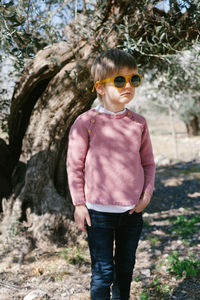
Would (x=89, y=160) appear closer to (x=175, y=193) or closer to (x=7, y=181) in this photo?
(x=7, y=181)

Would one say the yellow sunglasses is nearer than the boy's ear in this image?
Yes

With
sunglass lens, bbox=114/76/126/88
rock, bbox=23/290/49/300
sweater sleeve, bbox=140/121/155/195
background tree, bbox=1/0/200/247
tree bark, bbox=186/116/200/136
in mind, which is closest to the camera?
sunglass lens, bbox=114/76/126/88

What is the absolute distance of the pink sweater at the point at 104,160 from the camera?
232cm

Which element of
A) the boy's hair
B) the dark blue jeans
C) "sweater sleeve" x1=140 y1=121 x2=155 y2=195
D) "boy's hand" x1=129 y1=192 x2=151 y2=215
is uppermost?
the boy's hair

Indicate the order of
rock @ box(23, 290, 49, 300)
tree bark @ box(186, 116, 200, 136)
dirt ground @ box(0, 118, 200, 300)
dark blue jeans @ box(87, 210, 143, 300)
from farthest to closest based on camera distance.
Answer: tree bark @ box(186, 116, 200, 136), dirt ground @ box(0, 118, 200, 300), rock @ box(23, 290, 49, 300), dark blue jeans @ box(87, 210, 143, 300)

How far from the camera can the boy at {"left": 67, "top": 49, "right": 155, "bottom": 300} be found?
2314 mm

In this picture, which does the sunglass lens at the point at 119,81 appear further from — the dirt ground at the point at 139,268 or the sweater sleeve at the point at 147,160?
the dirt ground at the point at 139,268

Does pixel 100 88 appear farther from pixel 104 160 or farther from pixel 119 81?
pixel 104 160

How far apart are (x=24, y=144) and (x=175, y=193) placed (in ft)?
19.5

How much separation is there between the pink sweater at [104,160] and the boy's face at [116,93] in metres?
0.09

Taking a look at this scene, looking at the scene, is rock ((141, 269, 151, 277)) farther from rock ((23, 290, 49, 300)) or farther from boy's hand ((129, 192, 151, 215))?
boy's hand ((129, 192, 151, 215))

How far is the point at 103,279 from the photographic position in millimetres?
2375

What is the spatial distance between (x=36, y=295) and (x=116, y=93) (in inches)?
92.4

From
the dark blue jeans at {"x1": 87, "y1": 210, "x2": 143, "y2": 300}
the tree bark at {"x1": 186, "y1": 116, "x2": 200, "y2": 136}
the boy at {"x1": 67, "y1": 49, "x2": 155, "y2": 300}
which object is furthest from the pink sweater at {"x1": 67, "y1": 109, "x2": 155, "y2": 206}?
the tree bark at {"x1": 186, "y1": 116, "x2": 200, "y2": 136}
